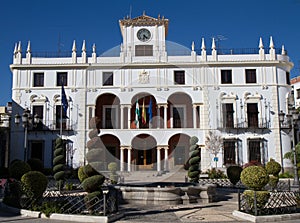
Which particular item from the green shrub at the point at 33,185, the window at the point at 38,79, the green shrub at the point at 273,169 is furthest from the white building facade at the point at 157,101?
the green shrub at the point at 33,185

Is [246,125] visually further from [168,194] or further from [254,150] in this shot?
[168,194]

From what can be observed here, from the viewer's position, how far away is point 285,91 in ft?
107

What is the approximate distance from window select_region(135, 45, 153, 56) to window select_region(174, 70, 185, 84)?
3256 mm

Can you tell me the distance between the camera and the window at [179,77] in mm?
32844

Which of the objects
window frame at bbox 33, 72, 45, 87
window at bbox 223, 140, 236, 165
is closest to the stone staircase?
window at bbox 223, 140, 236, 165

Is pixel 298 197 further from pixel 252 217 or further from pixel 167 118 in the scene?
pixel 167 118

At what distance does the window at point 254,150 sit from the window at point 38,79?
20308 millimetres

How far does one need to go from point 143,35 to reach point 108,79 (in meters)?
5.93

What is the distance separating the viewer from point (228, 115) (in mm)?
32000

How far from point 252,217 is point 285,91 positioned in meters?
25.2

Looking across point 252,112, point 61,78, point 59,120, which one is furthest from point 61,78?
point 252,112

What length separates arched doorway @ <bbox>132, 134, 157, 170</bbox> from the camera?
32959 mm

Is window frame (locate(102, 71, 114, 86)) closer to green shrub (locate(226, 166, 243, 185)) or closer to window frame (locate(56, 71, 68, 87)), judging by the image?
window frame (locate(56, 71, 68, 87))

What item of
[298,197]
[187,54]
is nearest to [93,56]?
[187,54]
